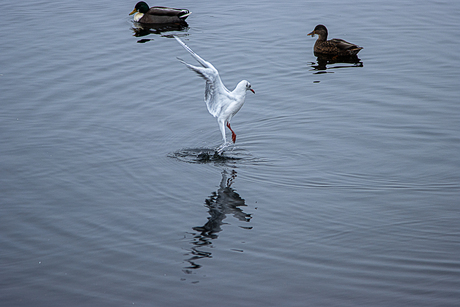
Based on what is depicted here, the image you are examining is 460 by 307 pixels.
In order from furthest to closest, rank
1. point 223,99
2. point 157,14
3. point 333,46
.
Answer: point 157,14, point 333,46, point 223,99

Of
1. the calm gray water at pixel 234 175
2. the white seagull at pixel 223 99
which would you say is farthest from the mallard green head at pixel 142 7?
the white seagull at pixel 223 99

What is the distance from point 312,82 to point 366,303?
7.88m

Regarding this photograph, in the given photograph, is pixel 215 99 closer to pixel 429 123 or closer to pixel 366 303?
pixel 429 123

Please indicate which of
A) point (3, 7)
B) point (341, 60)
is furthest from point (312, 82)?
point (3, 7)

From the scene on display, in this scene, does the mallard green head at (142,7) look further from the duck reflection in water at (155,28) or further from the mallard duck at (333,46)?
the mallard duck at (333,46)

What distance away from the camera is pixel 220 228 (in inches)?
303

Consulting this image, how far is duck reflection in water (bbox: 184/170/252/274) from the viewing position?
7.10 metres

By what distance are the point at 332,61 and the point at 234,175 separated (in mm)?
7080

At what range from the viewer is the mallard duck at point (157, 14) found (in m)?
18.0

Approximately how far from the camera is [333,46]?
48.8 ft

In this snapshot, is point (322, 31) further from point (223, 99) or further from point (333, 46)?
point (223, 99)

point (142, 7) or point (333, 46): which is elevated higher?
point (142, 7)

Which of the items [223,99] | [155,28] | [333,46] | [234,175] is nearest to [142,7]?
[155,28]

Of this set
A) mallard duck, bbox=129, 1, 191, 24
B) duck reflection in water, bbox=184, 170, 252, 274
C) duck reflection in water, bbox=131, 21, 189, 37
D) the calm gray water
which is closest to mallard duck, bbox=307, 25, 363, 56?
the calm gray water
